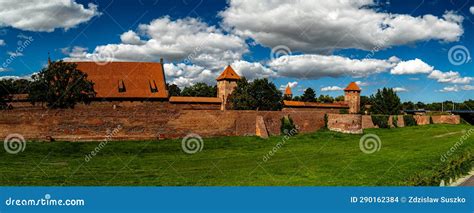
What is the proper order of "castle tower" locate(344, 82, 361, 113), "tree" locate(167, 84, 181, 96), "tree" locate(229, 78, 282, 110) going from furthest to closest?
1. "tree" locate(167, 84, 181, 96)
2. "castle tower" locate(344, 82, 361, 113)
3. "tree" locate(229, 78, 282, 110)

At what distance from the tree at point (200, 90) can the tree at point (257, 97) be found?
63.4ft

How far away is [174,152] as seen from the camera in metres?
20.1

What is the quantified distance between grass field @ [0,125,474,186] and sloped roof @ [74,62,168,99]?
572 inches

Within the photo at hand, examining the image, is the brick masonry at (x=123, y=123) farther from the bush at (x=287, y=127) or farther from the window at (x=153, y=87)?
the window at (x=153, y=87)

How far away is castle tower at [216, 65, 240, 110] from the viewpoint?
172 ft

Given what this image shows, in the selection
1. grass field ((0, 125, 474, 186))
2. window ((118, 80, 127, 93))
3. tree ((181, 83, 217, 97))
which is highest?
tree ((181, 83, 217, 97))

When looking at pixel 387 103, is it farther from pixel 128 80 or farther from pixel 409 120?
pixel 128 80

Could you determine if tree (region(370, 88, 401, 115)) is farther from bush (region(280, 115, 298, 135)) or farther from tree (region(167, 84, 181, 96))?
tree (region(167, 84, 181, 96))

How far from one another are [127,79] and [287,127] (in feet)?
50.7

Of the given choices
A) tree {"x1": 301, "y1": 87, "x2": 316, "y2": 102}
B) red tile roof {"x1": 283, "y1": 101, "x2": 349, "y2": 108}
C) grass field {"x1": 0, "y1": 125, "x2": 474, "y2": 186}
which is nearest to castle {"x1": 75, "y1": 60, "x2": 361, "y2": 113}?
grass field {"x1": 0, "y1": 125, "x2": 474, "y2": 186}

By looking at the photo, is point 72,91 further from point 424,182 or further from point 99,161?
point 424,182

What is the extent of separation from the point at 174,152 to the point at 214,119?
20.1ft

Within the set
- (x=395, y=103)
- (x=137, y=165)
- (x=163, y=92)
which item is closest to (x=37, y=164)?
(x=137, y=165)

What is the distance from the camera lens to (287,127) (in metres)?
29.9
